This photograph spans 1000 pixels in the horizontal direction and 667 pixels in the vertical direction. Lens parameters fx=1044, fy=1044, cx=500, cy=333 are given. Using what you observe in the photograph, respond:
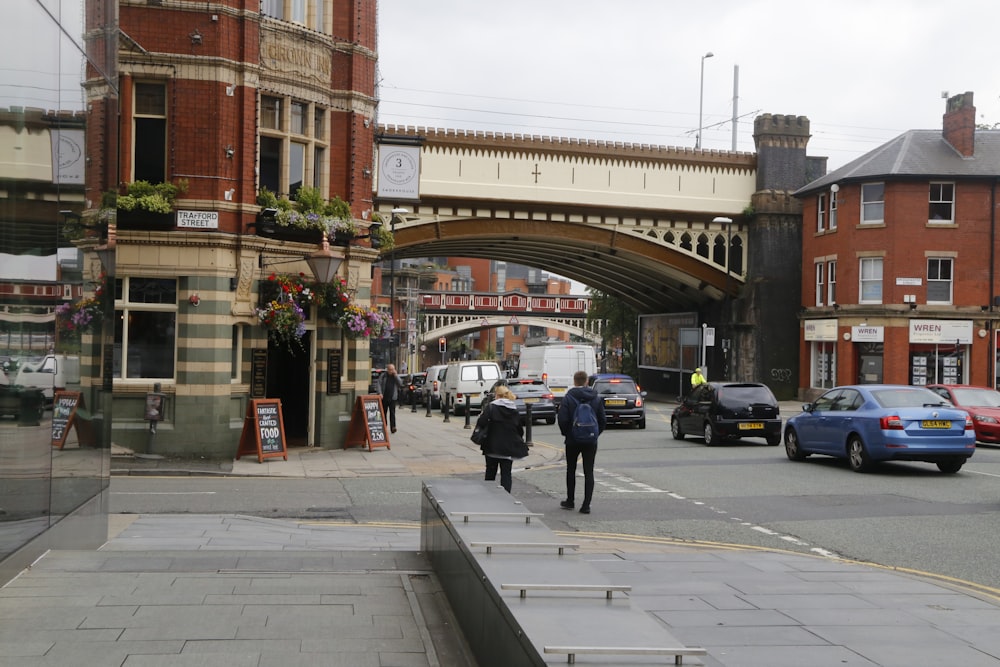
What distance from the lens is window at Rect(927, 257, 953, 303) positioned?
135ft

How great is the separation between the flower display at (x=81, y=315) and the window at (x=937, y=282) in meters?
38.4

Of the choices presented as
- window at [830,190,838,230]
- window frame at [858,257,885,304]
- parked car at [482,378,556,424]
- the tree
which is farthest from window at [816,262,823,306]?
the tree

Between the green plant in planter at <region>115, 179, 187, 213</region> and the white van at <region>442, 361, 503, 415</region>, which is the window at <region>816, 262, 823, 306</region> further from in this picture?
the green plant in planter at <region>115, 179, 187, 213</region>

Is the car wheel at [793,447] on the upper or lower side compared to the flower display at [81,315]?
lower

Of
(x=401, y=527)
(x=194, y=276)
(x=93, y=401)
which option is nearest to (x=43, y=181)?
(x=93, y=401)

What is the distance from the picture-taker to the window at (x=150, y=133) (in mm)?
18547

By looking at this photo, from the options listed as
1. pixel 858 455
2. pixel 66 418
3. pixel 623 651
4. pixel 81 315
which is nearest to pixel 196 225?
pixel 81 315

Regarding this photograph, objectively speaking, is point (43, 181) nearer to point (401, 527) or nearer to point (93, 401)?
point (93, 401)

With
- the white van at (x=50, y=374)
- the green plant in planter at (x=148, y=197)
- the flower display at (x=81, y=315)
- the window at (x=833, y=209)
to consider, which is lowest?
the white van at (x=50, y=374)

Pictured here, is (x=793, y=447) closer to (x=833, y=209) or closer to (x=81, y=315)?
(x=81, y=315)

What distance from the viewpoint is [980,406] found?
80.0 feet

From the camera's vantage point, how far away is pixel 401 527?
1171 centimetres

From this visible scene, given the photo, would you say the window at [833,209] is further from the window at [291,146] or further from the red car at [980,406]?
the window at [291,146]

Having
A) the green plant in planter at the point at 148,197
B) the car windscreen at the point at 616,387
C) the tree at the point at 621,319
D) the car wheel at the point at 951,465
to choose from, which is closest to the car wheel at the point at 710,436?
the car windscreen at the point at 616,387
